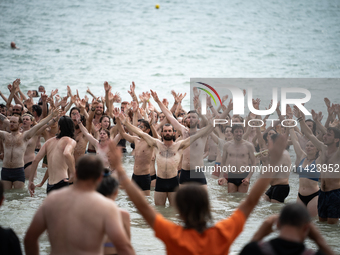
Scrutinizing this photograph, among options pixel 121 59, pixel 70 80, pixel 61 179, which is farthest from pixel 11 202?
pixel 121 59

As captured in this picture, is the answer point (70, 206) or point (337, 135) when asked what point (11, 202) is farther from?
point (337, 135)

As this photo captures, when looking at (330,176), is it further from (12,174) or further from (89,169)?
(12,174)

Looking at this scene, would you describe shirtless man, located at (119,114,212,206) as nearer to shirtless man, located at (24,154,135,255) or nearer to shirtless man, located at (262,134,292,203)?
shirtless man, located at (262,134,292,203)

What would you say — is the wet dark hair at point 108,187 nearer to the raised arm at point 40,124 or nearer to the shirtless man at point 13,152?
the raised arm at point 40,124

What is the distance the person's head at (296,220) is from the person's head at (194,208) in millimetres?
506

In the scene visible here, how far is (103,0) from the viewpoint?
169 ft

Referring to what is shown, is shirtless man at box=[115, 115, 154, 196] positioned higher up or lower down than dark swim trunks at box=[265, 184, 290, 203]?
higher up

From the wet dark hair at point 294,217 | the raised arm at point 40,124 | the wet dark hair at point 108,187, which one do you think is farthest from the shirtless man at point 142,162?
the wet dark hair at point 294,217

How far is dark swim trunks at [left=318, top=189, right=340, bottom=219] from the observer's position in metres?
6.12

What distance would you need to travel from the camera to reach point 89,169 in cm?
282

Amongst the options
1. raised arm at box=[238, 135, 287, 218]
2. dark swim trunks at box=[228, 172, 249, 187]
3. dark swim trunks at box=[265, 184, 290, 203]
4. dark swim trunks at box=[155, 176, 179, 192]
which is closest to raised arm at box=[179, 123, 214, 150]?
dark swim trunks at box=[155, 176, 179, 192]

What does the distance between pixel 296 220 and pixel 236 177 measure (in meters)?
5.94

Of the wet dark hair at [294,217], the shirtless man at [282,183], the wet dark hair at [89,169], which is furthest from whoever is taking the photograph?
the shirtless man at [282,183]

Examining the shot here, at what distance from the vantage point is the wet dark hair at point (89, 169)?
9.25ft
